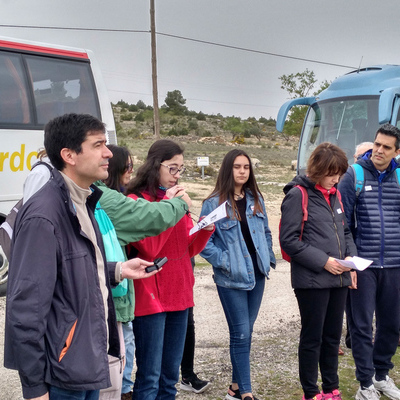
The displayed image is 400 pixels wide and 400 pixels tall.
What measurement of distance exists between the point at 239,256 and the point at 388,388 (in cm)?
156

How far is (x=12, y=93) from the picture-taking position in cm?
738

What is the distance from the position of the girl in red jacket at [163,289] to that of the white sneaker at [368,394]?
1505mm

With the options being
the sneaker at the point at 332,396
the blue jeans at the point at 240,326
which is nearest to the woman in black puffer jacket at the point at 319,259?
the sneaker at the point at 332,396

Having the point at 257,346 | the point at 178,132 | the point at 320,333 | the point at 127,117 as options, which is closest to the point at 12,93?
the point at 257,346

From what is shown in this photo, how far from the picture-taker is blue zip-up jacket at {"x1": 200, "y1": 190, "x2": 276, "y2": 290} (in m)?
3.76

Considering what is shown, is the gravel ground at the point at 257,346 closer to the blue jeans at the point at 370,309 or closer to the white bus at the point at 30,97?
the blue jeans at the point at 370,309

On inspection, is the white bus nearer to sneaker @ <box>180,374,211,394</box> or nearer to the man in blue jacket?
sneaker @ <box>180,374,211,394</box>

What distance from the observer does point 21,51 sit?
24.7 feet

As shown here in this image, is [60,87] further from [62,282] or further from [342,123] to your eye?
[62,282]

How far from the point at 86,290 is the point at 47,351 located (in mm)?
265

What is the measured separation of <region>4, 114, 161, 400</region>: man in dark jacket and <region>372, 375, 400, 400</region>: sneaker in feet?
8.80

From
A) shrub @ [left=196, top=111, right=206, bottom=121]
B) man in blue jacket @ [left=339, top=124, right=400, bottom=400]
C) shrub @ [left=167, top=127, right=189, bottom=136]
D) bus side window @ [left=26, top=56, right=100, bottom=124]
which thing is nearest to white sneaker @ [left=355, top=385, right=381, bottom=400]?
man in blue jacket @ [left=339, top=124, right=400, bottom=400]

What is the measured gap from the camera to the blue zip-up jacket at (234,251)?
12.3ft

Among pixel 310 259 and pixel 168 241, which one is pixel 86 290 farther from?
pixel 310 259
